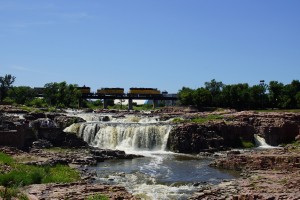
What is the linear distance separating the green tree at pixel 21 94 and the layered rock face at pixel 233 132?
210 ft

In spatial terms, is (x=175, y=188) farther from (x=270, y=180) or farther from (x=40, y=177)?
(x=40, y=177)

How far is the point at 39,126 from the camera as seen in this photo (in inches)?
2255

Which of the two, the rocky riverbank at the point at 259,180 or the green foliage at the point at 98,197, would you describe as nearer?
the green foliage at the point at 98,197

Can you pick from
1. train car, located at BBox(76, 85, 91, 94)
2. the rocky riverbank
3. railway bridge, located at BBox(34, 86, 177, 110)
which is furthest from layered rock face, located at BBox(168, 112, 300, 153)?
train car, located at BBox(76, 85, 91, 94)

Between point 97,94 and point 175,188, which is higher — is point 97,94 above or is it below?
above

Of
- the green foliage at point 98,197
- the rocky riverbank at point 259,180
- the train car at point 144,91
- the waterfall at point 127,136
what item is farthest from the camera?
the train car at point 144,91

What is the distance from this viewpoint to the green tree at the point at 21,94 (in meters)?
113

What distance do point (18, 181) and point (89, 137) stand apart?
106 feet

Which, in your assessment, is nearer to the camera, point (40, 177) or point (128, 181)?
point (40, 177)

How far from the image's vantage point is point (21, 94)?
373 ft

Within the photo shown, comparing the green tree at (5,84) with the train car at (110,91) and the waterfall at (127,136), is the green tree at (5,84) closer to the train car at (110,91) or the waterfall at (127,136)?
the train car at (110,91)

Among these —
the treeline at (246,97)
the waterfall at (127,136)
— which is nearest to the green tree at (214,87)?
the treeline at (246,97)

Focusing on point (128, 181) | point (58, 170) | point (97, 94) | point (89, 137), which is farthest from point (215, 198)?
point (97, 94)

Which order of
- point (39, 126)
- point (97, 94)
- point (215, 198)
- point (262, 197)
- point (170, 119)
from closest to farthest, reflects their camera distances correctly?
point (262, 197) → point (215, 198) → point (39, 126) → point (170, 119) → point (97, 94)
